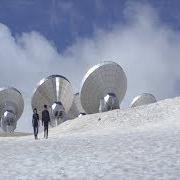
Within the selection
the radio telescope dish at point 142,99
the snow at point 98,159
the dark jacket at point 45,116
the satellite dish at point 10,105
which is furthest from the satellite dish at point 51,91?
the snow at point 98,159

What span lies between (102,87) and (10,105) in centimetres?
2452

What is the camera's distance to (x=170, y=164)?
56.1ft

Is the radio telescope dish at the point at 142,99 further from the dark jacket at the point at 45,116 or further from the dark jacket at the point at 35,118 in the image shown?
the dark jacket at the point at 45,116

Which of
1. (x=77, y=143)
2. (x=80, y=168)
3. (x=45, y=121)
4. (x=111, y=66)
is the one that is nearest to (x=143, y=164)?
(x=80, y=168)

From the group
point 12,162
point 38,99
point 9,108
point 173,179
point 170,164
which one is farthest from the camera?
point 9,108

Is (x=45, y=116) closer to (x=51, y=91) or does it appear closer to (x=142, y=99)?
(x=51, y=91)

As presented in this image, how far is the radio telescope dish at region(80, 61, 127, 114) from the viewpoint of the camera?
72.1m

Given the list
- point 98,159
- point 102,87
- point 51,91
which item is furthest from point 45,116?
point 51,91

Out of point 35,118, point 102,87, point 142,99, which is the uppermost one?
point 142,99

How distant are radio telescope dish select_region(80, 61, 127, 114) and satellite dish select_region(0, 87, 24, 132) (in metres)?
19.7

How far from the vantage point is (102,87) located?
73.0m

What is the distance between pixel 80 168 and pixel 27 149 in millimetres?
6377

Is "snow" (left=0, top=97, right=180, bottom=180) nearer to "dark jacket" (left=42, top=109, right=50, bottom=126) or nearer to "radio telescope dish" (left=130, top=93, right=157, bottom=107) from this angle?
"dark jacket" (left=42, top=109, right=50, bottom=126)

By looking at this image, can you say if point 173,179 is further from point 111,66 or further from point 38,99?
point 38,99
